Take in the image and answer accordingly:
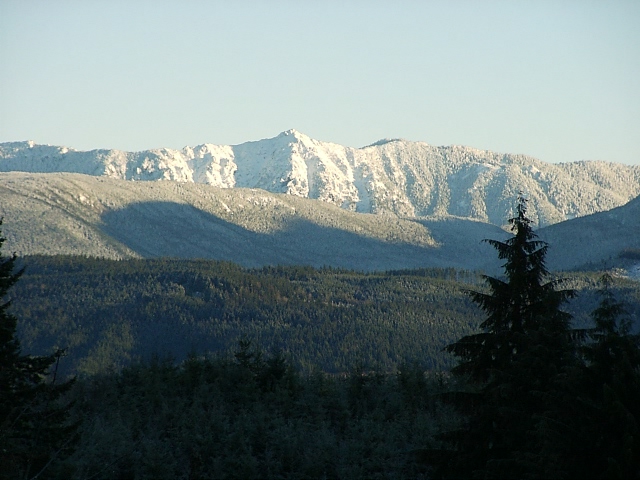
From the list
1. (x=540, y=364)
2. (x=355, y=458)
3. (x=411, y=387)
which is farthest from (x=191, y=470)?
(x=411, y=387)

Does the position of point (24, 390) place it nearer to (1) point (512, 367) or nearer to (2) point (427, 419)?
(1) point (512, 367)

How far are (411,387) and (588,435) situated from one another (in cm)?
4408

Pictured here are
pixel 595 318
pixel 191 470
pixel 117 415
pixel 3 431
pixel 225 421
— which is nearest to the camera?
pixel 3 431

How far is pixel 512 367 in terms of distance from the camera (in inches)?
1431

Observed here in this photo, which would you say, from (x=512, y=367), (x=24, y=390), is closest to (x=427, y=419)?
(x=512, y=367)

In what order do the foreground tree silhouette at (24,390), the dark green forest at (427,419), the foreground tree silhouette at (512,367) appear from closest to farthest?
1. the dark green forest at (427,419)
2. the foreground tree silhouette at (24,390)
3. the foreground tree silhouette at (512,367)

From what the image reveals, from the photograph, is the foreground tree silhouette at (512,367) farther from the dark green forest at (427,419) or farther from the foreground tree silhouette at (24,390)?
the foreground tree silhouette at (24,390)

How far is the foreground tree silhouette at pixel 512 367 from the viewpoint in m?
35.1

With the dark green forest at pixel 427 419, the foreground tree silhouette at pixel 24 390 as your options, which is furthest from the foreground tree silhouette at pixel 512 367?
the foreground tree silhouette at pixel 24 390

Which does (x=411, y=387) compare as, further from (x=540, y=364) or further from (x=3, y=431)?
(x=3, y=431)

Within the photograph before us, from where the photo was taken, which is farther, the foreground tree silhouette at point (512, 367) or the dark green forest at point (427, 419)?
the foreground tree silhouette at point (512, 367)

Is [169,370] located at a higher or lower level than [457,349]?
lower

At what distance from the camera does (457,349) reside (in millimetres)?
38625

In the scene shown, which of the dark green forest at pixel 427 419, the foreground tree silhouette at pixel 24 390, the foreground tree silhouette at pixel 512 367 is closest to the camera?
the dark green forest at pixel 427 419
